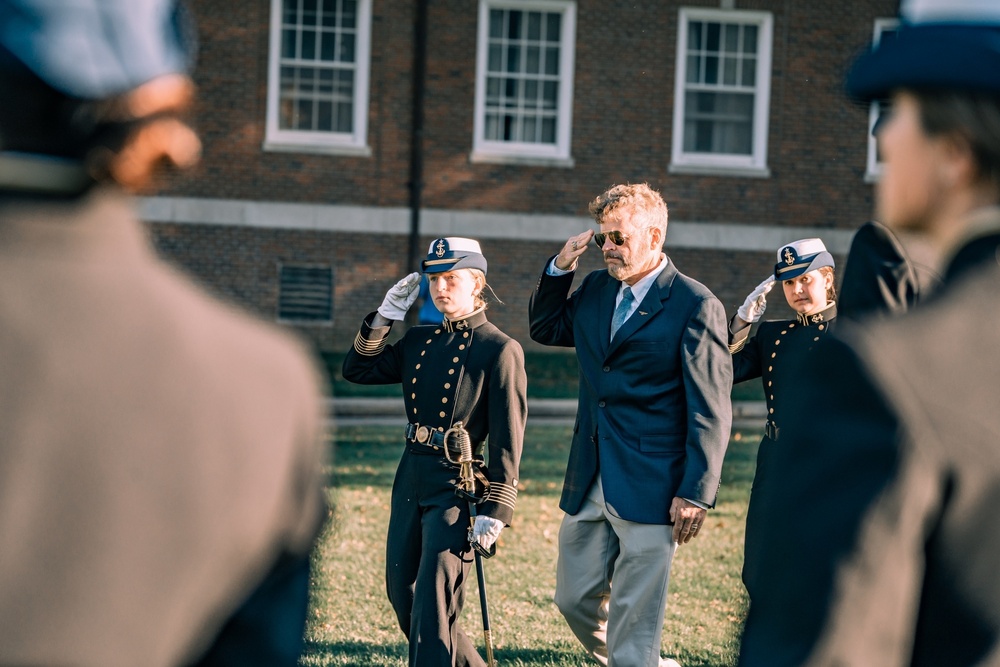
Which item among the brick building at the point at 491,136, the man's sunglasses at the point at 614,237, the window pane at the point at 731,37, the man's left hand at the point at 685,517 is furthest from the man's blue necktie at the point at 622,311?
the window pane at the point at 731,37

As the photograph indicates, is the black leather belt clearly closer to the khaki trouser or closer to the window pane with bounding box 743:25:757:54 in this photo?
the khaki trouser

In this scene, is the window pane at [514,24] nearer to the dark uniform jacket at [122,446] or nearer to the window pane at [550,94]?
the window pane at [550,94]

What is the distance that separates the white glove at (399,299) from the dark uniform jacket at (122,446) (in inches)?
189

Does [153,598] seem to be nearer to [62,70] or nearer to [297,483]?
[297,483]

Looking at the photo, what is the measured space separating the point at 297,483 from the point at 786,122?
20.9m

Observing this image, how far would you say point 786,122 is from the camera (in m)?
21.6

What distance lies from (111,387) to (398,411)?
14.9 metres

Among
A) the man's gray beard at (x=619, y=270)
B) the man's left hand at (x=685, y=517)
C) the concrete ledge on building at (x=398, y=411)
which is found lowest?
the concrete ledge on building at (x=398, y=411)

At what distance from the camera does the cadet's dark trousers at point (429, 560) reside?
5.38 meters

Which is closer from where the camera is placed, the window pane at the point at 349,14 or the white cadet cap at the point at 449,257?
the white cadet cap at the point at 449,257

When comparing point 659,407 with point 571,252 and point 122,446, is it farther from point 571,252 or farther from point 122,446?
point 122,446

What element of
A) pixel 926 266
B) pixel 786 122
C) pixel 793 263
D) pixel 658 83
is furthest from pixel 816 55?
pixel 926 266

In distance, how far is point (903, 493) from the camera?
5.53ft

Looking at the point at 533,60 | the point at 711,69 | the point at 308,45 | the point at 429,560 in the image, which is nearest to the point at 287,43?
the point at 308,45
